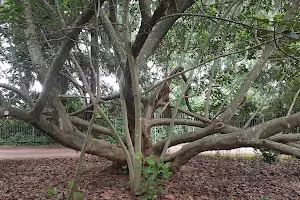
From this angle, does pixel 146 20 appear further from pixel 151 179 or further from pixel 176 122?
pixel 176 122

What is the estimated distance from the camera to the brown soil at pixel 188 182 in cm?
570

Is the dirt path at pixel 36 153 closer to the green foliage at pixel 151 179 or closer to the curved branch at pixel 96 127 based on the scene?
the curved branch at pixel 96 127

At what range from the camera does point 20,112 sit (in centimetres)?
534

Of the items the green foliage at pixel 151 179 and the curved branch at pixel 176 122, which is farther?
the curved branch at pixel 176 122

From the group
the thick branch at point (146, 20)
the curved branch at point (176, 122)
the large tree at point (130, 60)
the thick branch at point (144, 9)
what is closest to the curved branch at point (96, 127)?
the large tree at point (130, 60)

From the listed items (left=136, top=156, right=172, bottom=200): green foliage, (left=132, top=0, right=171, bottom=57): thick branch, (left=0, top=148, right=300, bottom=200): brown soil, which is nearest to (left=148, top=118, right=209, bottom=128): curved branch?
(left=0, top=148, right=300, bottom=200): brown soil

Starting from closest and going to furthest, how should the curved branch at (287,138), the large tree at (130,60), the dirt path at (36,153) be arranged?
the large tree at (130,60) < the curved branch at (287,138) < the dirt path at (36,153)

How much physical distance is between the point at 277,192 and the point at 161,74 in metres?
4.80

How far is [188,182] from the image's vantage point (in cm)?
650

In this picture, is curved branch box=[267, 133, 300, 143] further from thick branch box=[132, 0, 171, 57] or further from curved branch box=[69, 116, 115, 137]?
curved branch box=[69, 116, 115, 137]

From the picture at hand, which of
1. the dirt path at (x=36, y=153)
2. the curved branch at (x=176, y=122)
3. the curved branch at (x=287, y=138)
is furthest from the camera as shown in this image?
the dirt path at (x=36, y=153)

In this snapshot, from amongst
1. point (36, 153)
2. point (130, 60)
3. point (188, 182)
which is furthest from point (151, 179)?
point (36, 153)

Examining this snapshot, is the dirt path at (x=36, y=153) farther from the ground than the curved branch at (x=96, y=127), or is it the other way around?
the curved branch at (x=96, y=127)

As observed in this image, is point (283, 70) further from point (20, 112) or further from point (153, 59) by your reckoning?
point (20, 112)
